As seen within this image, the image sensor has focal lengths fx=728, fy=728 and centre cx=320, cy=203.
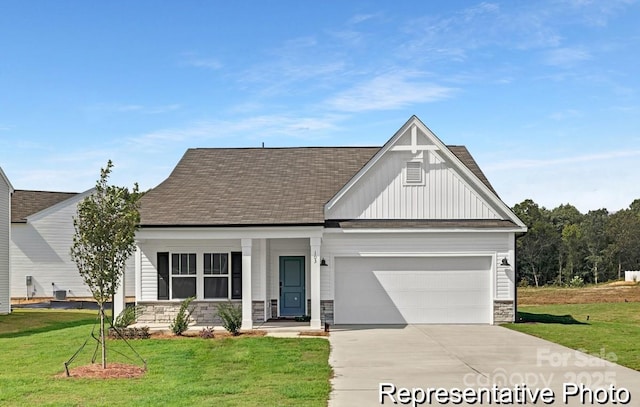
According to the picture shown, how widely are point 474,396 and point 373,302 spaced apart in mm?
11654

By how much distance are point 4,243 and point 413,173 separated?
64.7ft

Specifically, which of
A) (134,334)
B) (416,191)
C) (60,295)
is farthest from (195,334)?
(60,295)

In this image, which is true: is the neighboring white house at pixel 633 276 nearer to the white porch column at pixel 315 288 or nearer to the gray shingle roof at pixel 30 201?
the gray shingle roof at pixel 30 201

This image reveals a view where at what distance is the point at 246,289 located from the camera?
824 inches

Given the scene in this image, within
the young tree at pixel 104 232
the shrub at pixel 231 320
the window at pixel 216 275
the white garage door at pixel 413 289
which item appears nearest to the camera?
the young tree at pixel 104 232

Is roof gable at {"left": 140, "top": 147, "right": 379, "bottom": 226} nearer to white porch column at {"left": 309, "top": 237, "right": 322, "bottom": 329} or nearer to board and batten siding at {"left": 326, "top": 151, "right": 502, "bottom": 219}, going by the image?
white porch column at {"left": 309, "top": 237, "right": 322, "bottom": 329}

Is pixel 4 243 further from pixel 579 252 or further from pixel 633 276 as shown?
pixel 579 252

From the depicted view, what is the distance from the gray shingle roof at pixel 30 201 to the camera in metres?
41.3

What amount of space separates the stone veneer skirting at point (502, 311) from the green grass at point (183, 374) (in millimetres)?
6701

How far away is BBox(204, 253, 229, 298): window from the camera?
2261 centimetres

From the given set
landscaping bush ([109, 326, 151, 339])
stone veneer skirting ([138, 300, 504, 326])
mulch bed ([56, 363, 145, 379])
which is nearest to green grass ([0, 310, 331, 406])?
mulch bed ([56, 363, 145, 379])

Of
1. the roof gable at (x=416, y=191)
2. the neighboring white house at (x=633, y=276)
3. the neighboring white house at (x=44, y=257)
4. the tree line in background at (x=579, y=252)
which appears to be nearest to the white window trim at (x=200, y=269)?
the roof gable at (x=416, y=191)

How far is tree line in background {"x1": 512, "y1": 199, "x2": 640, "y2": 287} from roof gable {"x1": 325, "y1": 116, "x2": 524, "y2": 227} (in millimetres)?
44928

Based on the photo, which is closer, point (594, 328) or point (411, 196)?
point (594, 328)
